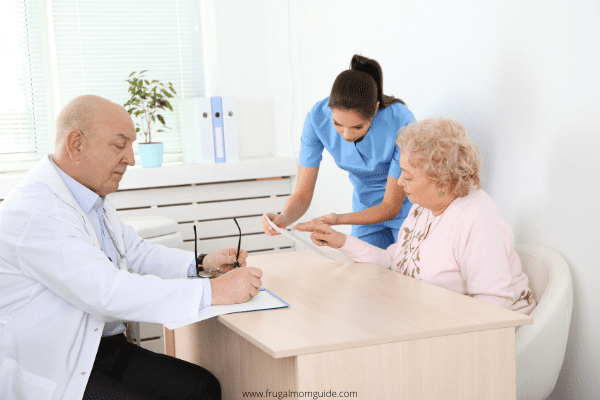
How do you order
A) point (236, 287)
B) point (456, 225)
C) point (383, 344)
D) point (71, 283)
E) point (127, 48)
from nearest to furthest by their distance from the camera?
point (383, 344)
point (71, 283)
point (236, 287)
point (456, 225)
point (127, 48)

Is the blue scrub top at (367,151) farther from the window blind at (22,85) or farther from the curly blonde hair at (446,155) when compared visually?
the window blind at (22,85)

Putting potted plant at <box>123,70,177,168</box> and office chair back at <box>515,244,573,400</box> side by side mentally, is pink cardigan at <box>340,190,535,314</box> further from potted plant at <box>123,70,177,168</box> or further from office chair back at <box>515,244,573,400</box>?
potted plant at <box>123,70,177,168</box>

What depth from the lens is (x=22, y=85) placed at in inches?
143

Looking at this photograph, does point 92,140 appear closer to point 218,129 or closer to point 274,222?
point 274,222

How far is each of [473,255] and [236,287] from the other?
616mm

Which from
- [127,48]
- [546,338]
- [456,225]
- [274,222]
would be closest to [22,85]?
[127,48]

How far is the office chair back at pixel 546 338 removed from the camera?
1.48 metres

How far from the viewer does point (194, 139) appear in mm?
3639

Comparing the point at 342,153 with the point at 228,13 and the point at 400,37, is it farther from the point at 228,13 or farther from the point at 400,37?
the point at 228,13

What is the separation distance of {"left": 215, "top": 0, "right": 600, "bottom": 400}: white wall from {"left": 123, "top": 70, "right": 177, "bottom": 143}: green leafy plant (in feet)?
4.16

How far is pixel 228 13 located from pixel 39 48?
1.19m

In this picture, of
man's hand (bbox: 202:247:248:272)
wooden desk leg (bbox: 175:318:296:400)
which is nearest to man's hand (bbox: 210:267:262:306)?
wooden desk leg (bbox: 175:318:296:400)

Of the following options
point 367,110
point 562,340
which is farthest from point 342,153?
point 562,340

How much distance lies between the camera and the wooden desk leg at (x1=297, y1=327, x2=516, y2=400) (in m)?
1.16
